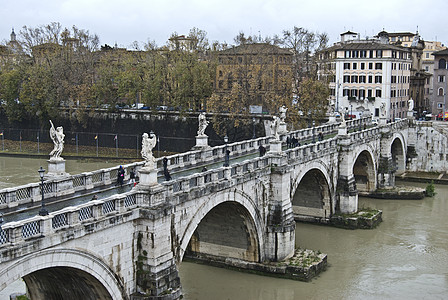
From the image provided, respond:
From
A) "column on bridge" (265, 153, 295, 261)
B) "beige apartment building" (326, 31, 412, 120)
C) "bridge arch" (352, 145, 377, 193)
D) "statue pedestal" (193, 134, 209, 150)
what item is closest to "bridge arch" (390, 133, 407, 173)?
"bridge arch" (352, 145, 377, 193)

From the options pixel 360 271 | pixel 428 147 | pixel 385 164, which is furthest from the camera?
pixel 428 147

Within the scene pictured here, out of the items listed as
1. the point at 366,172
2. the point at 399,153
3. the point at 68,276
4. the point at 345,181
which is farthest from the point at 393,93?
the point at 68,276

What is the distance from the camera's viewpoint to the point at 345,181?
35.6 m

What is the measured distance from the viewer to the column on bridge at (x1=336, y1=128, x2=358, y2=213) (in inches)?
1395

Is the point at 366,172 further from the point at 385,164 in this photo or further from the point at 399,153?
the point at 399,153

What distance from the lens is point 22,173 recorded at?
156ft

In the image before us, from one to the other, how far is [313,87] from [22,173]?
25984 mm

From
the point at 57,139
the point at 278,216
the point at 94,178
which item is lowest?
the point at 278,216

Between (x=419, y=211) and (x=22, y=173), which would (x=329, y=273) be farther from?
(x=22, y=173)

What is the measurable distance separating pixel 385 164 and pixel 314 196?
10.9 metres

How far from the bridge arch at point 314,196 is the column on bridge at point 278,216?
24.3 feet

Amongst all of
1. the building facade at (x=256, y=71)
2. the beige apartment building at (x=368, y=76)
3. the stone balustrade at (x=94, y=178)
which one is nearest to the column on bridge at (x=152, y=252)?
the stone balustrade at (x=94, y=178)

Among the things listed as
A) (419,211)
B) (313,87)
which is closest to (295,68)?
(313,87)

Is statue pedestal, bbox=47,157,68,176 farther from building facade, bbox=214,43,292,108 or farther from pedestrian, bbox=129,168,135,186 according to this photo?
building facade, bbox=214,43,292,108
